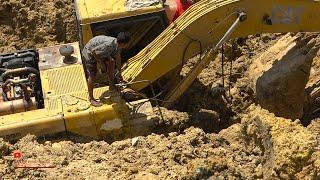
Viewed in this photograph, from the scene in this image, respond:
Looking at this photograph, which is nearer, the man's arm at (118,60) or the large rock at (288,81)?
the man's arm at (118,60)

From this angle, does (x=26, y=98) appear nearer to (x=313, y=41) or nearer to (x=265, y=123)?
(x=265, y=123)

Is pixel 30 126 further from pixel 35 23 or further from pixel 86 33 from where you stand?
pixel 35 23

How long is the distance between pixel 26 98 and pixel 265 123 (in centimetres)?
298

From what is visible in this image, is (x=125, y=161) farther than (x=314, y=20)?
No

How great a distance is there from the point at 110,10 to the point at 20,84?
4.79ft

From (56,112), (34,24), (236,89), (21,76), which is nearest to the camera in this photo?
(56,112)

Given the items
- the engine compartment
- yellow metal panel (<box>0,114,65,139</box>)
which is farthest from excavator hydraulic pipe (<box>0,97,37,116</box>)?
yellow metal panel (<box>0,114,65,139</box>)

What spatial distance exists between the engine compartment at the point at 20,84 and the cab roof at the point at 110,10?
3.19 ft

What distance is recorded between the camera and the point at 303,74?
8180 millimetres

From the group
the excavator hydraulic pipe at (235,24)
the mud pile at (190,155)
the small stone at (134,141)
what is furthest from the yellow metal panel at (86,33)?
the excavator hydraulic pipe at (235,24)

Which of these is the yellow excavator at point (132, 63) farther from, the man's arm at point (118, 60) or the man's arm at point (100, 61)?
the man's arm at point (100, 61)

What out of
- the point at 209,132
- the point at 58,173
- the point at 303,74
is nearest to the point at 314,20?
the point at 303,74

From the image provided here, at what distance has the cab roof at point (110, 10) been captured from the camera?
7.77 metres

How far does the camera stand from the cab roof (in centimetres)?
777
